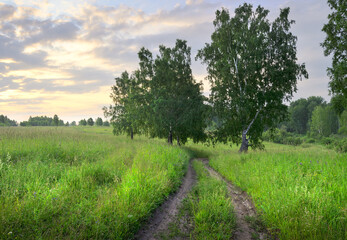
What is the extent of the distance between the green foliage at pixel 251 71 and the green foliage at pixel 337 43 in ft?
7.20

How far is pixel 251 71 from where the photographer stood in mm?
15664

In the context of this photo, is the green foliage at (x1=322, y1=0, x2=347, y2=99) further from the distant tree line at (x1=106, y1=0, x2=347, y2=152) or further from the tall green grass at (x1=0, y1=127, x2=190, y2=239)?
the tall green grass at (x1=0, y1=127, x2=190, y2=239)

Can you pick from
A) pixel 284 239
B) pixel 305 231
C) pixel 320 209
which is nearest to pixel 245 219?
pixel 284 239

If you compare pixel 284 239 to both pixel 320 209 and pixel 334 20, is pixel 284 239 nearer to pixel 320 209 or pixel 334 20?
pixel 320 209

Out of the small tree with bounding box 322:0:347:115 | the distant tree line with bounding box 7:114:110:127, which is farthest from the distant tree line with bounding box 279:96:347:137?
the distant tree line with bounding box 7:114:110:127

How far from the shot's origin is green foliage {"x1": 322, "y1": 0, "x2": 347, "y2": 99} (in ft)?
43.6

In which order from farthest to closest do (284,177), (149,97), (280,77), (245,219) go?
(149,97)
(280,77)
(284,177)
(245,219)

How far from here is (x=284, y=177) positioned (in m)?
6.56

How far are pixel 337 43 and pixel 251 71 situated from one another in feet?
23.4

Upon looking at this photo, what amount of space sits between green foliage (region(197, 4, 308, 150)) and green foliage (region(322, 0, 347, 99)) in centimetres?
219

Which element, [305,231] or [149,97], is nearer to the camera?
[305,231]

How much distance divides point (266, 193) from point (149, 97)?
1691cm

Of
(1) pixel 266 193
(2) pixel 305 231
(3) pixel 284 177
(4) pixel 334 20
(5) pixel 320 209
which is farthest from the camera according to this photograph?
(4) pixel 334 20

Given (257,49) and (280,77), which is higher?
(257,49)
